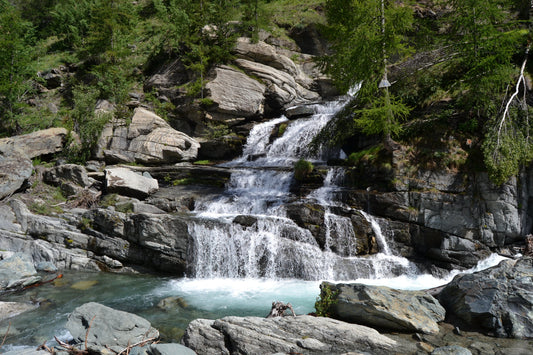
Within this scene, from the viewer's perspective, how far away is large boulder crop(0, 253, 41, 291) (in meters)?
8.73

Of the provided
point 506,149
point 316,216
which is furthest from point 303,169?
point 506,149

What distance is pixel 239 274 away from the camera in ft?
34.9

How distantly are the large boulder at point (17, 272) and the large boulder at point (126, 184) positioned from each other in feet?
15.4

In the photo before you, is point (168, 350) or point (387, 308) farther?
point (387, 308)

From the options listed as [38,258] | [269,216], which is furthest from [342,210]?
[38,258]

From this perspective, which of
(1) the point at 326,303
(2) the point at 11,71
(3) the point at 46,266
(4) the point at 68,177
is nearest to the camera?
(1) the point at 326,303

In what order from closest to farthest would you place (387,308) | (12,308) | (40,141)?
(387,308), (12,308), (40,141)

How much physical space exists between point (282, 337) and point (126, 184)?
1111 centimetres

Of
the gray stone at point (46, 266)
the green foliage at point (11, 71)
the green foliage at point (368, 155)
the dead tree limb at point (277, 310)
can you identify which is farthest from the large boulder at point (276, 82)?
the dead tree limb at point (277, 310)

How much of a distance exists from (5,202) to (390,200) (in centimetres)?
1470

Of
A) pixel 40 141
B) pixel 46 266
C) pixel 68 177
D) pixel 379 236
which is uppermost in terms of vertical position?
pixel 40 141

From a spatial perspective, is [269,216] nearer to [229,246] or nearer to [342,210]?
[229,246]

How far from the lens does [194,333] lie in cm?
541

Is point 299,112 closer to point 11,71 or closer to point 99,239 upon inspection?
point 99,239
